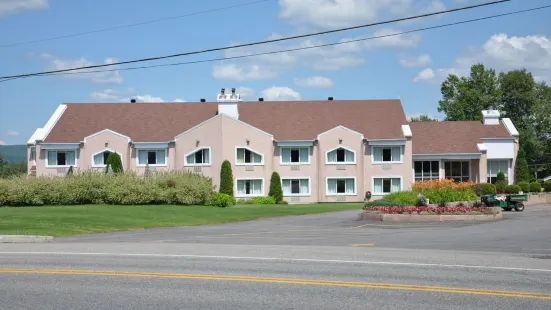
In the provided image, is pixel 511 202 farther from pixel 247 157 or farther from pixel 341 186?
pixel 247 157

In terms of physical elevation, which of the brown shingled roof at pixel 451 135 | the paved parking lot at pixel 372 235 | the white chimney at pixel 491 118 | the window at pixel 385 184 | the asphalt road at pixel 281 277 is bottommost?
the paved parking lot at pixel 372 235

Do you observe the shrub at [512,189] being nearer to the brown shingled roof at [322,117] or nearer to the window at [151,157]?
the brown shingled roof at [322,117]

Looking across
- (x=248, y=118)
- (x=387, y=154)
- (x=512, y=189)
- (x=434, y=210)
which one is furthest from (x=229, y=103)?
(x=434, y=210)

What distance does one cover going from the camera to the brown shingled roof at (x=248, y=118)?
199 feet

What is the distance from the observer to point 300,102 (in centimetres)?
6525

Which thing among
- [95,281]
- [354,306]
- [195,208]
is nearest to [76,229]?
[195,208]

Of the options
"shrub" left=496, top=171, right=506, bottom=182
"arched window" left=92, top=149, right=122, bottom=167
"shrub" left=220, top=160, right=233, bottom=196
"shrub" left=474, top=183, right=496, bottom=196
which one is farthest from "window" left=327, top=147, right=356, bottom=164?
"arched window" left=92, top=149, right=122, bottom=167

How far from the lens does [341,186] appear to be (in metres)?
60.2

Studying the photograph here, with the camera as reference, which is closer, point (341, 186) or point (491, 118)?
point (341, 186)

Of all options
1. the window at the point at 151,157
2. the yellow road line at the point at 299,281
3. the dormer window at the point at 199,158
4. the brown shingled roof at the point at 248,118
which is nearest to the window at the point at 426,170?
the brown shingled roof at the point at 248,118

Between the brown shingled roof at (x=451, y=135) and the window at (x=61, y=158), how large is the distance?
30.6 m

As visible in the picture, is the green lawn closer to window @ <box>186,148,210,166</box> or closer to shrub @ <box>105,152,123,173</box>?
window @ <box>186,148,210,166</box>

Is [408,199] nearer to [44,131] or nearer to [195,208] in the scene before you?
[195,208]

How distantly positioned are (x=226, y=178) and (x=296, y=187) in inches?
276
